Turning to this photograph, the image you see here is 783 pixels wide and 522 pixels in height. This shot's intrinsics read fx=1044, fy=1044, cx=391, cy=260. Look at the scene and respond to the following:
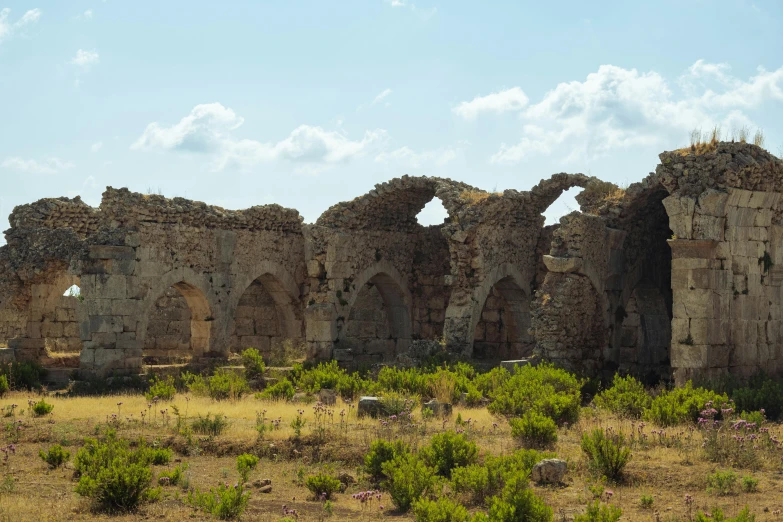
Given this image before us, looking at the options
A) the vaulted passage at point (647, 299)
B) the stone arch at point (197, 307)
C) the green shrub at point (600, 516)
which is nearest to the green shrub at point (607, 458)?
the green shrub at point (600, 516)

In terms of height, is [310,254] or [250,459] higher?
[310,254]

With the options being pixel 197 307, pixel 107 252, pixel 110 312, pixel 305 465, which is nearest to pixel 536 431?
pixel 305 465

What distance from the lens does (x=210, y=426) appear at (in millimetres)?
13297

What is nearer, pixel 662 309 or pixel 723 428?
pixel 723 428

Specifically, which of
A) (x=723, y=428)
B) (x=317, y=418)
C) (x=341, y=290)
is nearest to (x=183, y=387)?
(x=341, y=290)

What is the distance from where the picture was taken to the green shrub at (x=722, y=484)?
9961 millimetres

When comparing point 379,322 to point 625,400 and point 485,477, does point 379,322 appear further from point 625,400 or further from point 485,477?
point 485,477

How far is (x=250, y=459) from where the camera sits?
36.4ft

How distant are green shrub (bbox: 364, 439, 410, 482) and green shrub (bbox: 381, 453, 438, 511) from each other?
1.60 feet

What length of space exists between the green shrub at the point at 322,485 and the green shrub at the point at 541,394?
3732 mm

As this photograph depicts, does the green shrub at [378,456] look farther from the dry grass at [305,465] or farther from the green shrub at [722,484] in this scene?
the green shrub at [722,484]

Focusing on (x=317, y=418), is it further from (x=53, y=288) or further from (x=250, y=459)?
(x=53, y=288)

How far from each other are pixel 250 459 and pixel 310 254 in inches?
440

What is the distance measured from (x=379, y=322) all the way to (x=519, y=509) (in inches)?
622
